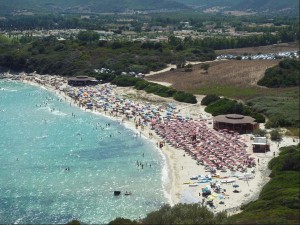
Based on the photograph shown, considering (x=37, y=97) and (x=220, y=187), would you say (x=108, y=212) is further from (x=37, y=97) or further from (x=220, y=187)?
(x=37, y=97)

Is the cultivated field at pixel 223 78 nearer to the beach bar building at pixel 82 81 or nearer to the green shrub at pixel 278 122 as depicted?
the beach bar building at pixel 82 81

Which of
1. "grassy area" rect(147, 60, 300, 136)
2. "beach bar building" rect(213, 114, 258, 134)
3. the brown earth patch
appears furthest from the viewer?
the brown earth patch

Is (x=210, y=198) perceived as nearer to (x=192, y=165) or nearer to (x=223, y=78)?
(x=192, y=165)

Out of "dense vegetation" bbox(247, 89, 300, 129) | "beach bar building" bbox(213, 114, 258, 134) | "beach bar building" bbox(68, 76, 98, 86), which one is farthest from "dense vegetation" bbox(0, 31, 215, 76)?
"beach bar building" bbox(213, 114, 258, 134)

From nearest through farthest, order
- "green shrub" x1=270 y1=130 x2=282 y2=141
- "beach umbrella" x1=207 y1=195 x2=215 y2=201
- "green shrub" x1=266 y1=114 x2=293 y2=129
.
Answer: "beach umbrella" x1=207 y1=195 x2=215 y2=201, "green shrub" x1=266 y1=114 x2=293 y2=129, "green shrub" x1=270 y1=130 x2=282 y2=141

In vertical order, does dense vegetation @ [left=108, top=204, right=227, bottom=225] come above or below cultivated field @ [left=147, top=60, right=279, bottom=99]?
→ above

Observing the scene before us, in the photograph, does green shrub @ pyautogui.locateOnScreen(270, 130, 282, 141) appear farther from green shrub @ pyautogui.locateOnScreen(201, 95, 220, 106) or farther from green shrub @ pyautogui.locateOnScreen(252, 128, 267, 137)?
green shrub @ pyautogui.locateOnScreen(201, 95, 220, 106)

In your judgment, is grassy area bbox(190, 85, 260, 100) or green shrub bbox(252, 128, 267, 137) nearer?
green shrub bbox(252, 128, 267, 137)
